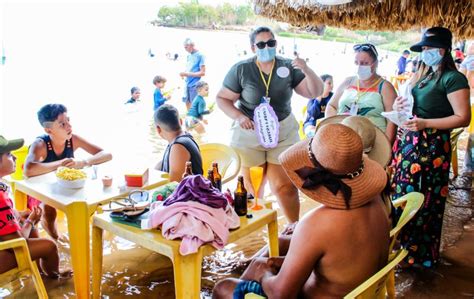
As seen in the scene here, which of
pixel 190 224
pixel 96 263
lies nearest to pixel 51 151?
pixel 96 263

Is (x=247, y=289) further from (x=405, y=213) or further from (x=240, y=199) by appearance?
(x=405, y=213)

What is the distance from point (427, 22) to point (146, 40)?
16697mm

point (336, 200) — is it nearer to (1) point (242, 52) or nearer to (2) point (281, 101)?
(2) point (281, 101)

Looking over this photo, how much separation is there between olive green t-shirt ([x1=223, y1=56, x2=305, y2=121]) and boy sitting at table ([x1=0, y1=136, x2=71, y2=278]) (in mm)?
1508

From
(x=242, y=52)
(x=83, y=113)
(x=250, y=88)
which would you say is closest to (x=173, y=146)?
(x=250, y=88)

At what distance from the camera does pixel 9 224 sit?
86.5 inches

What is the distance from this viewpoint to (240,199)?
221 cm

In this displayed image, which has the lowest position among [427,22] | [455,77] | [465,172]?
[465,172]

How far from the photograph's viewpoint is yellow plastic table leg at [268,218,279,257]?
2375 millimetres

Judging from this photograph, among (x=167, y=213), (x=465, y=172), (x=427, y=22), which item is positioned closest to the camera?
(x=167, y=213)

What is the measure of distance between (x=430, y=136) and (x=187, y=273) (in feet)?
5.67

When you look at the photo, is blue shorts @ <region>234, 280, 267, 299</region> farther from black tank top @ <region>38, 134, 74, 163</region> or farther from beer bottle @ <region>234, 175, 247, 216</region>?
black tank top @ <region>38, 134, 74, 163</region>

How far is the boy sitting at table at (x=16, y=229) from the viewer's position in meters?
2.17

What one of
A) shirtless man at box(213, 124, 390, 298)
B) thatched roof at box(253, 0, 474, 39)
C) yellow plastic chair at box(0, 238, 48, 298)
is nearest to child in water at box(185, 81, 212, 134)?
thatched roof at box(253, 0, 474, 39)
